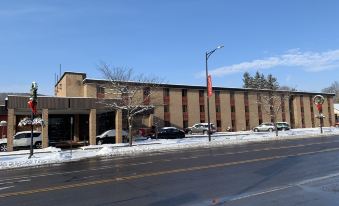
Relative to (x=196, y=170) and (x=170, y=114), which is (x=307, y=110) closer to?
(x=170, y=114)

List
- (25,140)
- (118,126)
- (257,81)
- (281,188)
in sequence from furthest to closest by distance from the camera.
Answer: (257,81), (118,126), (25,140), (281,188)

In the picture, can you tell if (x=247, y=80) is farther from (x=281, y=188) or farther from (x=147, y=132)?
(x=281, y=188)

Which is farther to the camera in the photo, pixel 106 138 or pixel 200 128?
pixel 200 128

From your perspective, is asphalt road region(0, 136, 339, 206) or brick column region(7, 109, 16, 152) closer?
asphalt road region(0, 136, 339, 206)

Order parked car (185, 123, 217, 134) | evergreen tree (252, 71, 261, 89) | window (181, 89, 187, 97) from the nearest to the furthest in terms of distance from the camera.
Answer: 1. parked car (185, 123, 217, 134)
2. window (181, 89, 187, 97)
3. evergreen tree (252, 71, 261, 89)

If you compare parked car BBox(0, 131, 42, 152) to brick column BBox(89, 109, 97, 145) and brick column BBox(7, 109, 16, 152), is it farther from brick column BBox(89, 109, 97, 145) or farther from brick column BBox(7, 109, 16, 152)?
brick column BBox(89, 109, 97, 145)

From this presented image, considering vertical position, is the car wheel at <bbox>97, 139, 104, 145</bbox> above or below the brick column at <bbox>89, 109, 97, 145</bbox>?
below

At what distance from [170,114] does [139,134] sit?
1346 cm

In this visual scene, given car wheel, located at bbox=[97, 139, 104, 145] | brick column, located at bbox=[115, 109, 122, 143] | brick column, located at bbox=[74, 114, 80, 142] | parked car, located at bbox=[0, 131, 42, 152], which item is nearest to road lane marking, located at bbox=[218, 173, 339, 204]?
brick column, located at bbox=[115, 109, 122, 143]

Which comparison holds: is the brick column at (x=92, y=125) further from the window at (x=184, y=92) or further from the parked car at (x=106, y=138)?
the window at (x=184, y=92)

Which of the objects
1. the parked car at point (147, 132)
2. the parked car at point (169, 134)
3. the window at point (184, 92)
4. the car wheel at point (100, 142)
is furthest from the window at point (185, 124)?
the car wheel at point (100, 142)

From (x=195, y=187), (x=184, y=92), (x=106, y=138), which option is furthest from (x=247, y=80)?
(x=195, y=187)

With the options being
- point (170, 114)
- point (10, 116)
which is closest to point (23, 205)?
point (10, 116)

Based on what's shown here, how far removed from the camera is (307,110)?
81.3m
